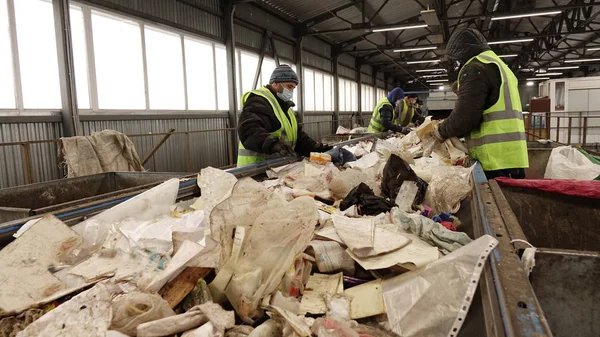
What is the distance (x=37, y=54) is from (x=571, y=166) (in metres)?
6.30

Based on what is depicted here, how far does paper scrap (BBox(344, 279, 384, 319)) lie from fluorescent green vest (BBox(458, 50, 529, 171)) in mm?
2074

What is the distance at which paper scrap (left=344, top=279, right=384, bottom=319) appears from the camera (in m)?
1.06

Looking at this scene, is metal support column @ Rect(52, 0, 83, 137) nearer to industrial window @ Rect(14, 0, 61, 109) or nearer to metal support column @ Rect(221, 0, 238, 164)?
industrial window @ Rect(14, 0, 61, 109)

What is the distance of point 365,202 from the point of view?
183 cm

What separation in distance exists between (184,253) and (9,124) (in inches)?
194

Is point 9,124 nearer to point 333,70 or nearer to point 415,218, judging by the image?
point 415,218

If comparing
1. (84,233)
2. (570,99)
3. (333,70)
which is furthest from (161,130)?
(570,99)

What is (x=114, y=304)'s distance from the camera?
0.91 metres

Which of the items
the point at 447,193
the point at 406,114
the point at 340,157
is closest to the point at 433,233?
the point at 447,193

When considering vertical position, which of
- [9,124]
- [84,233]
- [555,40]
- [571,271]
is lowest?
[571,271]

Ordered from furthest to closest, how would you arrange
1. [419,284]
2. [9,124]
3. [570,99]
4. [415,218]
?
[570,99], [9,124], [415,218], [419,284]

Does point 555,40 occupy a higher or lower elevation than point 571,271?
higher

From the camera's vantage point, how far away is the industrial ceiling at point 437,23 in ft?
31.6

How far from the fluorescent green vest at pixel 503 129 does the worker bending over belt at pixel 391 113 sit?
3567 mm
